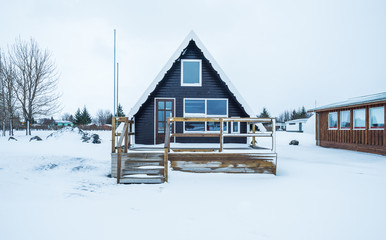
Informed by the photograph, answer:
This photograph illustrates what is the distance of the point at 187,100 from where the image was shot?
10.2 meters

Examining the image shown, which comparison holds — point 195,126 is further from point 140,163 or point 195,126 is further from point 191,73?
point 140,163

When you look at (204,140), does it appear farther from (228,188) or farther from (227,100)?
(228,188)

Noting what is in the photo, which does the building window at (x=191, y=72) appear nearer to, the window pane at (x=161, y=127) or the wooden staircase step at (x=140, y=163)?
the window pane at (x=161, y=127)

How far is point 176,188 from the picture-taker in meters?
5.26

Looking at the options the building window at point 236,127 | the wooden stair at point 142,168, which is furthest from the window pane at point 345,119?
the wooden stair at point 142,168

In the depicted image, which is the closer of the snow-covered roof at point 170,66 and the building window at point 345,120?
the snow-covered roof at point 170,66

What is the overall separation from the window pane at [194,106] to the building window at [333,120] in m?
10.5

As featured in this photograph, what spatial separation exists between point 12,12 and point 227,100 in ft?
78.5

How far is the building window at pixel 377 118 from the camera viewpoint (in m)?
10.8

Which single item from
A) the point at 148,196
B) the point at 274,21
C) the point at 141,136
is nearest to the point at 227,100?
the point at 141,136

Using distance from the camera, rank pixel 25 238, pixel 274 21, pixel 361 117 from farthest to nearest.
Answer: pixel 274 21
pixel 361 117
pixel 25 238

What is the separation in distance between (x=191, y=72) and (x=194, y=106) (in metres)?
1.74

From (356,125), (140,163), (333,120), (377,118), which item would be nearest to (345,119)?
(356,125)

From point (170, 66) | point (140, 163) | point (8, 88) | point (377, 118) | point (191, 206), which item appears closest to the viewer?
point (191, 206)
